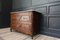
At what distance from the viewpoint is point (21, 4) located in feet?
9.62

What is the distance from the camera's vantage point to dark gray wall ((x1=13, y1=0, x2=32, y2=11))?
104 inches

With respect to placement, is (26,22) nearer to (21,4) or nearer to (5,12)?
(21,4)

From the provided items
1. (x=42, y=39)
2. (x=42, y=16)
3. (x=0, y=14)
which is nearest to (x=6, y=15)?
(x=0, y=14)

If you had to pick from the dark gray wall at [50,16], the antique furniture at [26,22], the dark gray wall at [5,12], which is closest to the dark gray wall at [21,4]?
the dark gray wall at [5,12]

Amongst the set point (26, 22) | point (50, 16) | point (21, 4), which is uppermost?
point (21, 4)

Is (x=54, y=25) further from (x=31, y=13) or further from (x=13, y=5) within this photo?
(x=13, y=5)

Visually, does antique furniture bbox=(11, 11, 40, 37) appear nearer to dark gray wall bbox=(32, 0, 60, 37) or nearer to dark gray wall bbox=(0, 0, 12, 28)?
dark gray wall bbox=(32, 0, 60, 37)

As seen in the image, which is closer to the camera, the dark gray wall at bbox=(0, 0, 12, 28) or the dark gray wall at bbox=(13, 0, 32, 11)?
the dark gray wall at bbox=(13, 0, 32, 11)

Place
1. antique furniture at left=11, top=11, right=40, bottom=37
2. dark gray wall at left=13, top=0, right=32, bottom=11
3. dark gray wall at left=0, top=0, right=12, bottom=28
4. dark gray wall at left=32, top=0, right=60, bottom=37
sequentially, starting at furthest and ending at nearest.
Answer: dark gray wall at left=0, top=0, right=12, bottom=28 < dark gray wall at left=13, top=0, right=32, bottom=11 < dark gray wall at left=32, top=0, right=60, bottom=37 < antique furniture at left=11, top=11, right=40, bottom=37

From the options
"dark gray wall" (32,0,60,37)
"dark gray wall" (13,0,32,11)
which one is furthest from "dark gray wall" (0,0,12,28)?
"dark gray wall" (32,0,60,37)

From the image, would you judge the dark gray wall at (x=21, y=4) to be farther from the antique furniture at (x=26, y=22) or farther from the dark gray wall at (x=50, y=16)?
the antique furniture at (x=26, y=22)

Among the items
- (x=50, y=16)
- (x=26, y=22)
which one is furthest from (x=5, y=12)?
(x=50, y=16)

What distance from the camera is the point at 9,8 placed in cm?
340

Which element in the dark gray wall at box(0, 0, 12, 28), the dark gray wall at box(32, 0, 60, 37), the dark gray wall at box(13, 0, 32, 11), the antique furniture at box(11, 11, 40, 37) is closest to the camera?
the antique furniture at box(11, 11, 40, 37)
